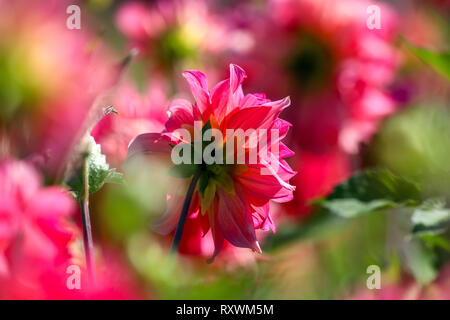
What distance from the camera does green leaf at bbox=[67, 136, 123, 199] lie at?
18cm

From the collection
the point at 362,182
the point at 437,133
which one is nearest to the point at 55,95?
the point at 362,182

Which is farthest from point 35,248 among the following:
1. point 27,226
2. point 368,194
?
point 368,194

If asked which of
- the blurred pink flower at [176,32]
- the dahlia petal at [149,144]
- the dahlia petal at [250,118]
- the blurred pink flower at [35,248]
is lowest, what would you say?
the blurred pink flower at [35,248]

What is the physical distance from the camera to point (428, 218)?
0.94ft

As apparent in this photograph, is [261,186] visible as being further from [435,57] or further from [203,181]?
[435,57]

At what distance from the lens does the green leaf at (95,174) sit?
18 cm

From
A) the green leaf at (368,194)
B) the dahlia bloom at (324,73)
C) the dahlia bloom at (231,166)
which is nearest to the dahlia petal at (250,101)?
the dahlia bloom at (231,166)

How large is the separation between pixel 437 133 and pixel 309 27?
0.12 metres

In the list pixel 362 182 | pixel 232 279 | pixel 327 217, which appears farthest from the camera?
pixel 327 217

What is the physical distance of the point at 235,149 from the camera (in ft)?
0.69

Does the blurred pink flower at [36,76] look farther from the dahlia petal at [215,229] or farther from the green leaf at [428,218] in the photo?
the green leaf at [428,218]

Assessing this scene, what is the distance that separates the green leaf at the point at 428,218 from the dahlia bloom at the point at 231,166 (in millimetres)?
108
